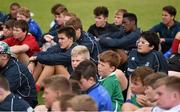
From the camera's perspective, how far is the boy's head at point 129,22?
8.20 m

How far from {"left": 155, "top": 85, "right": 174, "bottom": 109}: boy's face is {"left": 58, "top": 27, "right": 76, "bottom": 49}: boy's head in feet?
9.79

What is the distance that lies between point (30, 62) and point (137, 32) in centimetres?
180

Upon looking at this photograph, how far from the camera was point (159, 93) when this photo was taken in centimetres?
461

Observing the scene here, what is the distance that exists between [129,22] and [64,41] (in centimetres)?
135

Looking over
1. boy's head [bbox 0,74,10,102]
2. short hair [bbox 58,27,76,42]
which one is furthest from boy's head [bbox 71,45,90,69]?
boy's head [bbox 0,74,10,102]

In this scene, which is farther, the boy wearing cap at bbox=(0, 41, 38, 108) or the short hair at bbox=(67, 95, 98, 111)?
the boy wearing cap at bbox=(0, 41, 38, 108)

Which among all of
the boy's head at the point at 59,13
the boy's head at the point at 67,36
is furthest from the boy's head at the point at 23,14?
the boy's head at the point at 67,36

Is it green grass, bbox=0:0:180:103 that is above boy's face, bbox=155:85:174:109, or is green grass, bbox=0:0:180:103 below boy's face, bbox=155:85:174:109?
below

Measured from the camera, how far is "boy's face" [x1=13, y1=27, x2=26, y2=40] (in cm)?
825

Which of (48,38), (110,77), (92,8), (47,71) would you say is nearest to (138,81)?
(110,77)

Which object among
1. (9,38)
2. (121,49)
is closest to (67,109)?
(121,49)

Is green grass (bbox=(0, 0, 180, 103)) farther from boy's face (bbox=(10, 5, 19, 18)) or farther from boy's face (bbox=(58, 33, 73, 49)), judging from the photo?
boy's face (bbox=(58, 33, 73, 49))

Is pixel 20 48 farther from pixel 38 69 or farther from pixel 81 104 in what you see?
pixel 81 104

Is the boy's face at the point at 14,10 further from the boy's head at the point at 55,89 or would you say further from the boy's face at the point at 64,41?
the boy's head at the point at 55,89
